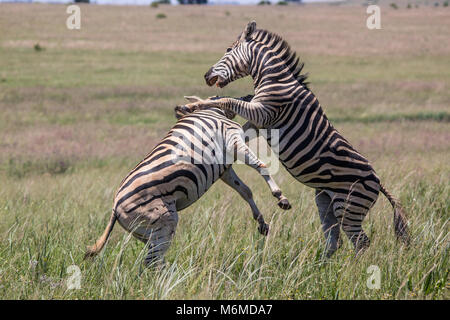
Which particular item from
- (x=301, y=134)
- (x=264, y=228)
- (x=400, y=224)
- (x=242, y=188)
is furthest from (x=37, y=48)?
(x=400, y=224)

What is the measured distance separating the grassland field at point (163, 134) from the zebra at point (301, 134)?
0.37 metres

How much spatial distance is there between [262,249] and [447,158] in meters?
7.66

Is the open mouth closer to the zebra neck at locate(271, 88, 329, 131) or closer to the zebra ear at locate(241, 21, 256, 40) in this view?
the zebra ear at locate(241, 21, 256, 40)

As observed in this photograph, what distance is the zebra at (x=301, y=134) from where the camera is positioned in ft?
16.5

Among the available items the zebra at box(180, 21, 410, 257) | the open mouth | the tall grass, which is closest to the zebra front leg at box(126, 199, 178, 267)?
the tall grass

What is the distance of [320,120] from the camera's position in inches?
203

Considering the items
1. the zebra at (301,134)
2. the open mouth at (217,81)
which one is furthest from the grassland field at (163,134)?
the open mouth at (217,81)

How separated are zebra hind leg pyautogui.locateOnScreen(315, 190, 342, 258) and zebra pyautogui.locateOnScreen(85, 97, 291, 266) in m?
0.62

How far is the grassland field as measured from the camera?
15.1 feet

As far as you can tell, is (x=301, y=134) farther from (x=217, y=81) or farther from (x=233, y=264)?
(x=233, y=264)

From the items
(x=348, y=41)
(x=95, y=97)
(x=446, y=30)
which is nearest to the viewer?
(x=95, y=97)

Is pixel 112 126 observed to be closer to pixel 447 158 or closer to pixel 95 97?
pixel 95 97

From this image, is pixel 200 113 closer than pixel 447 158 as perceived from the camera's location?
Yes
